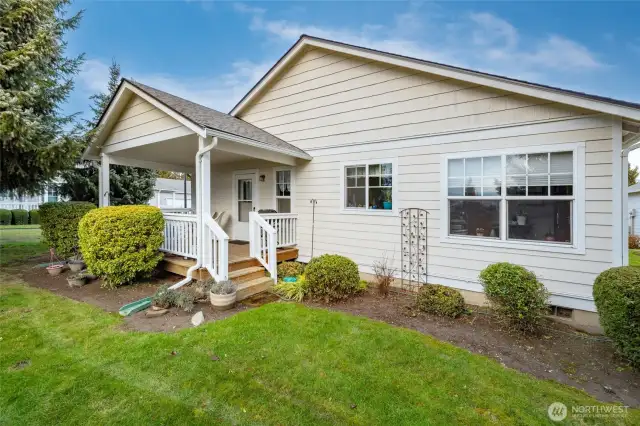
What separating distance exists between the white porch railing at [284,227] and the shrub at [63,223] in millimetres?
5388

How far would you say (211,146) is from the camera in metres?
5.39

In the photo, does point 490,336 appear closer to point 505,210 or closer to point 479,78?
point 505,210

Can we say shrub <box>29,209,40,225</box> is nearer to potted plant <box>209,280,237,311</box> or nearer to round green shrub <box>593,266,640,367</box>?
potted plant <box>209,280,237,311</box>

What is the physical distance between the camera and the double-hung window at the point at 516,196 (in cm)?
464

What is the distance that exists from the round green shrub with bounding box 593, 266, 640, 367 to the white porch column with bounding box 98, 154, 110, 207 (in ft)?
33.1

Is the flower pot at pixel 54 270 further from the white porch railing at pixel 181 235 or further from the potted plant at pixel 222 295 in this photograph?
the potted plant at pixel 222 295

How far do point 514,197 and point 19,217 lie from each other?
102 feet

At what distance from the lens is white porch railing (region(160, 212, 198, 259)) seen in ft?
20.0

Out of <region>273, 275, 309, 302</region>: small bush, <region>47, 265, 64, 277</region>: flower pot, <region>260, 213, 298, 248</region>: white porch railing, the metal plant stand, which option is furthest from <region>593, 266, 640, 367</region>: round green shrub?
<region>47, 265, 64, 277</region>: flower pot

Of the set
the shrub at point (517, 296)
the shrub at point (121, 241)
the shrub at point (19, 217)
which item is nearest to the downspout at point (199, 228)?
the shrub at point (121, 241)

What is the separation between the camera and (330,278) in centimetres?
542

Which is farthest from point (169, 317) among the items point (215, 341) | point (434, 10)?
point (434, 10)

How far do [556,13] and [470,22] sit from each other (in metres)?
2.14

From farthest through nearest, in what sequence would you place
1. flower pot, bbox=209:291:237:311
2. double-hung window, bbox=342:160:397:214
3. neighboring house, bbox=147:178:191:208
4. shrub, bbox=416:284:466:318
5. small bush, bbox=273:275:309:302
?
neighboring house, bbox=147:178:191:208 → double-hung window, bbox=342:160:397:214 → small bush, bbox=273:275:309:302 → flower pot, bbox=209:291:237:311 → shrub, bbox=416:284:466:318
